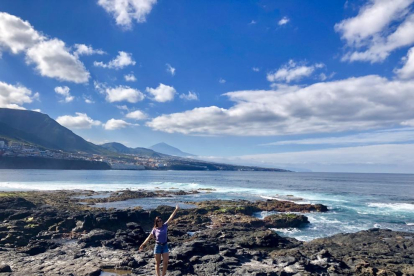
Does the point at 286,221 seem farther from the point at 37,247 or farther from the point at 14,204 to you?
the point at 14,204

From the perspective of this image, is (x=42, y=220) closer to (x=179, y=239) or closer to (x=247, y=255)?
(x=179, y=239)

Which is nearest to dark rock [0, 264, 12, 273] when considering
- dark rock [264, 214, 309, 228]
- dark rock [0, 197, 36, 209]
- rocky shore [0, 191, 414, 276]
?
rocky shore [0, 191, 414, 276]

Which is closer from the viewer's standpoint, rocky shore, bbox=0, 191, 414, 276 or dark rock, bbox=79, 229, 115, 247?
rocky shore, bbox=0, 191, 414, 276

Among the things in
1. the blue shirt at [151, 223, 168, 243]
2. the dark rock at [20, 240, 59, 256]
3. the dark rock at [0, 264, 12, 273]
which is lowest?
the dark rock at [20, 240, 59, 256]

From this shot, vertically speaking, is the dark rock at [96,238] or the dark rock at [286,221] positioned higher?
the dark rock at [96,238]

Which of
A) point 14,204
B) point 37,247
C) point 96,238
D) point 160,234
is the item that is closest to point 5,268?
point 37,247

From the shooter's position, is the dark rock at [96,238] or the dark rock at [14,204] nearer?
the dark rock at [96,238]

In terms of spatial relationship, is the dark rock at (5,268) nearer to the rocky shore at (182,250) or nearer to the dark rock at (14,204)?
the rocky shore at (182,250)

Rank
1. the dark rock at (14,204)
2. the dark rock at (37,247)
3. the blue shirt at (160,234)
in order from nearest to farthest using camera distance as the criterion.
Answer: the blue shirt at (160,234) < the dark rock at (37,247) < the dark rock at (14,204)

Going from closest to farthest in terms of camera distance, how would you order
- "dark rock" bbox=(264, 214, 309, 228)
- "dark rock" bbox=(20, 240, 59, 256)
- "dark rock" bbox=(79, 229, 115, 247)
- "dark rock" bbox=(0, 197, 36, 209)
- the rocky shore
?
the rocky shore, "dark rock" bbox=(20, 240, 59, 256), "dark rock" bbox=(79, 229, 115, 247), "dark rock" bbox=(264, 214, 309, 228), "dark rock" bbox=(0, 197, 36, 209)

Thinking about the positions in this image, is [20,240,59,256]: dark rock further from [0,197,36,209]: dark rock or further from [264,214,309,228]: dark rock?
[264,214,309,228]: dark rock

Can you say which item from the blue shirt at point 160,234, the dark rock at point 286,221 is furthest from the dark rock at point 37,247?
the dark rock at point 286,221

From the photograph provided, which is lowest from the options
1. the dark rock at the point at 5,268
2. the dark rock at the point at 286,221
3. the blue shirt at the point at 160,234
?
the dark rock at the point at 286,221

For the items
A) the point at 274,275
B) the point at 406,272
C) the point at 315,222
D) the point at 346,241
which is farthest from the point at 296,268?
the point at 315,222
